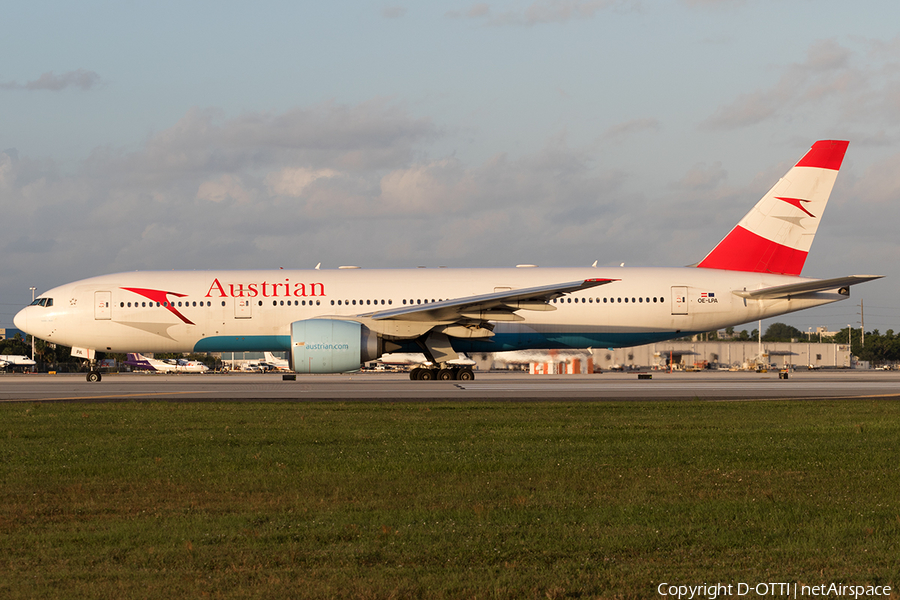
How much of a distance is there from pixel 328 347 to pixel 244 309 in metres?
4.72

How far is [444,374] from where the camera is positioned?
30281mm

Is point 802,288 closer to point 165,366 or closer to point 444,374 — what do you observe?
point 444,374

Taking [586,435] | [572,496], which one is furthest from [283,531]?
[586,435]

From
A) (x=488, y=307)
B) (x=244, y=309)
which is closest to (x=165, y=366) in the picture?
(x=244, y=309)

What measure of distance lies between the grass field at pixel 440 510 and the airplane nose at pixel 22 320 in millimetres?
19941

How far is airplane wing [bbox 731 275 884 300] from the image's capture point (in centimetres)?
2630

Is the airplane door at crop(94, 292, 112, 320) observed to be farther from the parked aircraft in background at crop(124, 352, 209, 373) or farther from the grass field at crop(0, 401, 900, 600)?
the parked aircraft in background at crop(124, 352, 209, 373)

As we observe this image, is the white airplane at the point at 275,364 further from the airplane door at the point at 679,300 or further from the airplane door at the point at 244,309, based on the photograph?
the airplane door at the point at 679,300

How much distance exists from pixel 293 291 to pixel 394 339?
4.26m

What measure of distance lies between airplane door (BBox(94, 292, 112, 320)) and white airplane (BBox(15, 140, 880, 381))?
0.12ft

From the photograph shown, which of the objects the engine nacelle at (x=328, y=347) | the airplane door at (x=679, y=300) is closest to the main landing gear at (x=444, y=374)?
the engine nacelle at (x=328, y=347)

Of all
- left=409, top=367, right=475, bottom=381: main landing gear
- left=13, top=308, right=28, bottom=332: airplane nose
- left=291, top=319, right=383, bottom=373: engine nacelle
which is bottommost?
left=409, top=367, right=475, bottom=381: main landing gear

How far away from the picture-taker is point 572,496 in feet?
23.9

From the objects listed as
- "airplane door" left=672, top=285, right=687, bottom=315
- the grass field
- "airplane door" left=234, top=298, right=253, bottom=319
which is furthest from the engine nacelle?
the grass field
